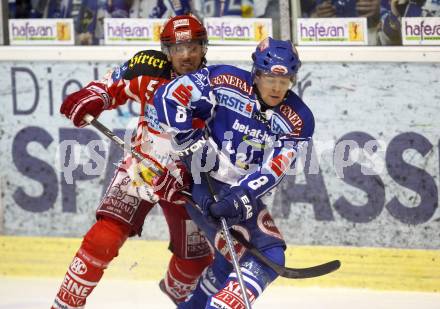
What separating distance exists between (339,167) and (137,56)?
5.56ft

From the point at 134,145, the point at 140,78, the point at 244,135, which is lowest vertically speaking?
the point at 134,145

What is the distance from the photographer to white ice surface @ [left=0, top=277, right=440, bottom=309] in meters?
5.79

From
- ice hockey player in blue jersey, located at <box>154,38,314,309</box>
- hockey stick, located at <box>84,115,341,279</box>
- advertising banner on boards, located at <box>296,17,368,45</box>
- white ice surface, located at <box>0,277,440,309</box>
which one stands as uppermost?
advertising banner on boards, located at <box>296,17,368,45</box>

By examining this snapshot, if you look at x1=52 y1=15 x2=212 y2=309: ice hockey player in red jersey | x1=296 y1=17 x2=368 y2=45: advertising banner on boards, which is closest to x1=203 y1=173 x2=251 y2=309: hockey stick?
x1=52 y1=15 x2=212 y2=309: ice hockey player in red jersey

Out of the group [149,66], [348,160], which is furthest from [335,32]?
[149,66]

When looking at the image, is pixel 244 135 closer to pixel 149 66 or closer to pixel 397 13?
pixel 149 66

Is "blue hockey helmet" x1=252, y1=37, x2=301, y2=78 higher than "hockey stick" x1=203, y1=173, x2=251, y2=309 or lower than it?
higher

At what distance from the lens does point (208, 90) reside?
15.3 feet

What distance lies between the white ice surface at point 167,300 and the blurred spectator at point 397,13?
1.41 metres

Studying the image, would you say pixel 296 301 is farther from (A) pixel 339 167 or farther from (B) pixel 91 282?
(B) pixel 91 282

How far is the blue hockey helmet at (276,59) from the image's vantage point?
4.53m

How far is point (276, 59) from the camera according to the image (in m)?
4.55

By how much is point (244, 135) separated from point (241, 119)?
2.7 inches

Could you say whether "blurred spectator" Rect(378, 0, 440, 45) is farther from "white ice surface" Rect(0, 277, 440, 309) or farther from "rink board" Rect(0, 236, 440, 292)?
"white ice surface" Rect(0, 277, 440, 309)
